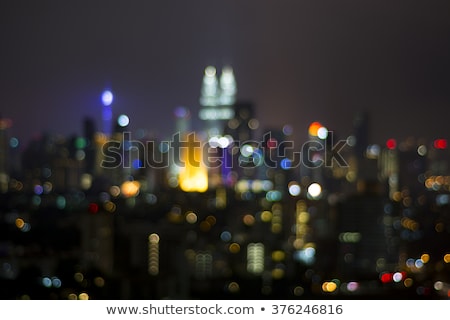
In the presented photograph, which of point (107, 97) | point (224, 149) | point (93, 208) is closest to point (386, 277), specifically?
point (224, 149)

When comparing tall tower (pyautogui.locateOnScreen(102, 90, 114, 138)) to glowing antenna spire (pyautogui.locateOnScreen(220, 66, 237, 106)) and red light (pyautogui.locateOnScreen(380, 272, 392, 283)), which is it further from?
red light (pyautogui.locateOnScreen(380, 272, 392, 283))

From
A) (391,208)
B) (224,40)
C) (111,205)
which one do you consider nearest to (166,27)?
(224,40)

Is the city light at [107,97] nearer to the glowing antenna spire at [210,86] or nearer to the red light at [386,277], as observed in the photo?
the glowing antenna spire at [210,86]

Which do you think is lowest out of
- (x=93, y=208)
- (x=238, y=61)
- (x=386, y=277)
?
(x=386, y=277)

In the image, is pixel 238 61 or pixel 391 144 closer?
pixel 238 61

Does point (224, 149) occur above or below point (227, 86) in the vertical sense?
below

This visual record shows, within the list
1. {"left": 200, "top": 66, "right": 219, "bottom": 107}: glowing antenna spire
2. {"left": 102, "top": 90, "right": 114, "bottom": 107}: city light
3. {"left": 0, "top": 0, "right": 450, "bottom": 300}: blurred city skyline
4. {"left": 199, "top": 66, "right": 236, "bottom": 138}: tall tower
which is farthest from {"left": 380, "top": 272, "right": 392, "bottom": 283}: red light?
{"left": 102, "top": 90, "right": 114, "bottom": 107}: city light

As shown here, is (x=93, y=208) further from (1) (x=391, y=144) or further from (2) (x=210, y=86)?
(1) (x=391, y=144)

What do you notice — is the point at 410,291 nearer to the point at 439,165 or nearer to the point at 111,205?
the point at 439,165
